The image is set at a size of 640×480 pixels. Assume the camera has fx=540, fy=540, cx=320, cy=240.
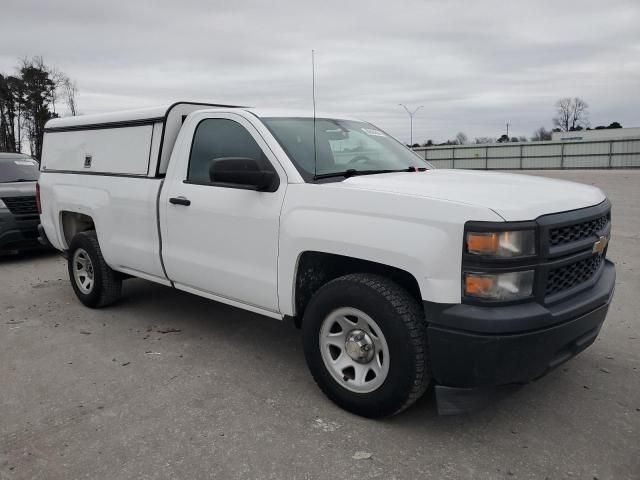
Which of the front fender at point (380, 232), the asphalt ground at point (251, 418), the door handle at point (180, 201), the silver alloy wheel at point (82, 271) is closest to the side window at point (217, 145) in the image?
the door handle at point (180, 201)

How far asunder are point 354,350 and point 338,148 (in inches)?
63.0

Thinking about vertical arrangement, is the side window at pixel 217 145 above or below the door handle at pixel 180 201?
above

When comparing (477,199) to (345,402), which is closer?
(477,199)

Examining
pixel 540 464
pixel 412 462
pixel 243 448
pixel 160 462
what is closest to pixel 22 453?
pixel 160 462

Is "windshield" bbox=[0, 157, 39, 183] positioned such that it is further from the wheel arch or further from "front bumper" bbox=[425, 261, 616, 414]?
"front bumper" bbox=[425, 261, 616, 414]

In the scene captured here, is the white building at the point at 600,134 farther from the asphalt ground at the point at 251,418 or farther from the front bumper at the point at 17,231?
the asphalt ground at the point at 251,418

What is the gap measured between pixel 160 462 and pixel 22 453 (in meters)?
0.78

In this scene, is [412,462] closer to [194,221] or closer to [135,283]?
[194,221]

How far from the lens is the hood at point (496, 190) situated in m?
2.75

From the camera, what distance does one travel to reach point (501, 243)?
2650mm

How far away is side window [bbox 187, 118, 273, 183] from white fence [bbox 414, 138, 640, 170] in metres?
36.4

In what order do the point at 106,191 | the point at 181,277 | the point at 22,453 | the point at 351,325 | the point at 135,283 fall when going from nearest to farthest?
the point at 22,453
the point at 351,325
the point at 181,277
the point at 106,191
the point at 135,283

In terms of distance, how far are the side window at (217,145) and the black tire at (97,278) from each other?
5.40 ft

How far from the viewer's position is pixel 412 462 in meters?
2.79
